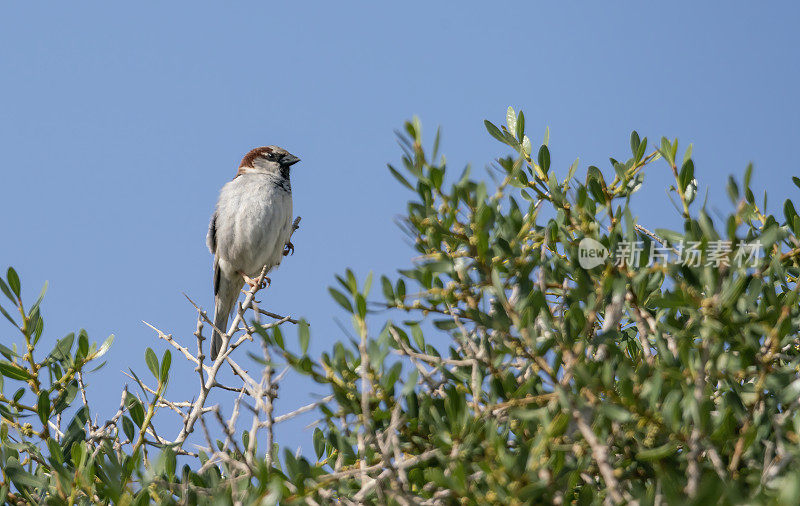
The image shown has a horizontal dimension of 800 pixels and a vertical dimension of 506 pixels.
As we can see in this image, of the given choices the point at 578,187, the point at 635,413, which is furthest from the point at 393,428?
the point at 578,187

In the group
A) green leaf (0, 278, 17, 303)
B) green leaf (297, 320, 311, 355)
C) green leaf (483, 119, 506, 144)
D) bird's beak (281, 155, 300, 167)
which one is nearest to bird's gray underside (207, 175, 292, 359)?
bird's beak (281, 155, 300, 167)

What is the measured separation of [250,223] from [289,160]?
0.67 meters

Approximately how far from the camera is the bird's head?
638 cm

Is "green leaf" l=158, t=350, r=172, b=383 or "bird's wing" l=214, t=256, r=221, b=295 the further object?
"bird's wing" l=214, t=256, r=221, b=295

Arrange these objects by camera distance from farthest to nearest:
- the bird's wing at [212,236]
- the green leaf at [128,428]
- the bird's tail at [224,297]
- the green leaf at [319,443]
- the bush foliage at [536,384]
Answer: the bird's tail at [224,297]
the bird's wing at [212,236]
the green leaf at [128,428]
the green leaf at [319,443]
the bush foliage at [536,384]

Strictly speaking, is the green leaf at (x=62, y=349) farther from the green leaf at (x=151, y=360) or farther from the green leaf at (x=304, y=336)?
the green leaf at (x=304, y=336)

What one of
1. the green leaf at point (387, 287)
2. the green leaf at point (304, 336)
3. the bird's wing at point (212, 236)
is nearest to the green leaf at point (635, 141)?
the green leaf at point (387, 287)

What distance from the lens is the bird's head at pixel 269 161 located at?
20.9 ft

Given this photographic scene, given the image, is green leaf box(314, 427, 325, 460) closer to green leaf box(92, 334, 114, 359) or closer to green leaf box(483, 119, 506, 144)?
green leaf box(92, 334, 114, 359)

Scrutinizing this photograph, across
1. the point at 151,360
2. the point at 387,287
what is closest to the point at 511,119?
the point at 387,287

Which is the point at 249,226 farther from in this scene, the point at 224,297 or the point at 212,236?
the point at 224,297

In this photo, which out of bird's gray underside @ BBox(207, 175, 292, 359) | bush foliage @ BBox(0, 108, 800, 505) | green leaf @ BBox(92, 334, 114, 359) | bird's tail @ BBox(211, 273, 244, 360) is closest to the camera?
bush foliage @ BBox(0, 108, 800, 505)

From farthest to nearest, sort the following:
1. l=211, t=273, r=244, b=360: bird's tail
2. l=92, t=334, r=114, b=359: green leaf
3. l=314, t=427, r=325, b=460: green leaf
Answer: l=211, t=273, r=244, b=360: bird's tail → l=92, t=334, r=114, b=359: green leaf → l=314, t=427, r=325, b=460: green leaf

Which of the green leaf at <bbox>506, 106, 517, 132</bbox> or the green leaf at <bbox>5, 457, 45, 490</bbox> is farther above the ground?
the green leaf at <bbox>506, 106, 517, 132</bbox>
